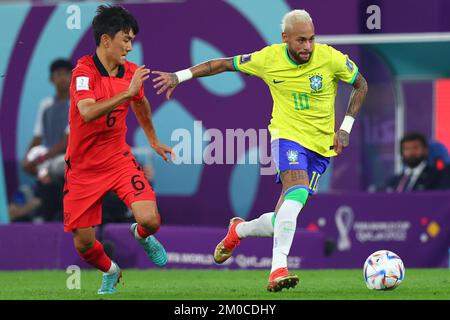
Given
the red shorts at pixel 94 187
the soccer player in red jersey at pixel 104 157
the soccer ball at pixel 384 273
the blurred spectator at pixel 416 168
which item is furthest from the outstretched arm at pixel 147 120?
the blurred spectator at pixel 416 168

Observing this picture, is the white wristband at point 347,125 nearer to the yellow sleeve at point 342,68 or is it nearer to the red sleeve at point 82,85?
the yellow sleeve at point 342,68

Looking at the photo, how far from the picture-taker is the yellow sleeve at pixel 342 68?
1093 cm

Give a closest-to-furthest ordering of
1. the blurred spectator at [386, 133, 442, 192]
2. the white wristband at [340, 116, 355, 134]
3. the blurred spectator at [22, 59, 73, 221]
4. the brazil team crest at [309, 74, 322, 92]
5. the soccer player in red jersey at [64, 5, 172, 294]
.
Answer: the soccer player in red jersey at [64, 5, 172, 294] → the brazil team crest at [309, 74, 322, 92] → the white wristband at [340, 116, 355, 134] → the blurred spectator at [386, 133, 442, 192] → the blurred spectator at [22, 59, 73, 221]

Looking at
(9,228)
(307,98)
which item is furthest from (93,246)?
(9,228)

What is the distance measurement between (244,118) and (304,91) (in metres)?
4.93

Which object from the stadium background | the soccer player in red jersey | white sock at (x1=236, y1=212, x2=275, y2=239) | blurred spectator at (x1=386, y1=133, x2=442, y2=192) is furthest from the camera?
blurred spectator at (x1=386, y1=133, x2=442, y2=192)

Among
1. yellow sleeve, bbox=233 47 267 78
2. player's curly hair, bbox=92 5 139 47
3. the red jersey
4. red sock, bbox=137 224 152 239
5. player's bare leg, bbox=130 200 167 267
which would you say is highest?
player's curly hair, bbox=92 5 139 47

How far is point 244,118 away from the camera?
1577 centimetres

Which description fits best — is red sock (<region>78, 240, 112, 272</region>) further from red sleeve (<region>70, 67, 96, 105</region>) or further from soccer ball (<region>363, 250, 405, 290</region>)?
soccer ball (<region>363, 250, 405, 290</region>)

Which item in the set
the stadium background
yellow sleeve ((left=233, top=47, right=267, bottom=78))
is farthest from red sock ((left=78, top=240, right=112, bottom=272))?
the stadium background

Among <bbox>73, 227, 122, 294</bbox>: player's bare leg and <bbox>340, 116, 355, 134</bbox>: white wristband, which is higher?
<bbox>340, 116, 355, 134</bbox>: white wristband

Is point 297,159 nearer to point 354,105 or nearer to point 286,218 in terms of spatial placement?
point 286,218

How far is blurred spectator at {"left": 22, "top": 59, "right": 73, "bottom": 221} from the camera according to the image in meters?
15.9

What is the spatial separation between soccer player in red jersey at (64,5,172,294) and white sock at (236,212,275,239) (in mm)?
999
